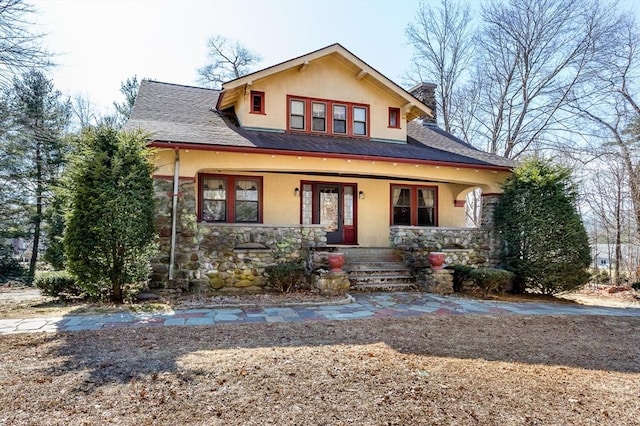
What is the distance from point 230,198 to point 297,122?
9.52ft

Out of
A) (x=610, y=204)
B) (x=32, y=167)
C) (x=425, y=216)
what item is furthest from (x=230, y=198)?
(x=610, y=204)

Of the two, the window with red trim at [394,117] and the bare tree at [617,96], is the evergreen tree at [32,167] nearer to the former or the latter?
the window with red trim at [394,117]

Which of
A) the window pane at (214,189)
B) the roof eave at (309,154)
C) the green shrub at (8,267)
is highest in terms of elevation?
the roof eave at (309,154)

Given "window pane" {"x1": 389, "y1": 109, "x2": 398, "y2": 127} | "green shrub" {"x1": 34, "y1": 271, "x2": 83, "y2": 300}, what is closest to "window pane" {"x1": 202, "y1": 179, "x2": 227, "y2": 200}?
"green shrub" {"x1": 34, "y1": 271, "x2": 83, "y2": 300}

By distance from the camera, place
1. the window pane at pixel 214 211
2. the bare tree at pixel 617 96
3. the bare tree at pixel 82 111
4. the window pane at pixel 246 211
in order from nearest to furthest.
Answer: the window pane at pixel 214 211
the window pane at pixel 246 211
the bare tree at pixel 617 96
the bare tree at pixel 82 111

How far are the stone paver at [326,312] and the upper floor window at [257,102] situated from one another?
566cm

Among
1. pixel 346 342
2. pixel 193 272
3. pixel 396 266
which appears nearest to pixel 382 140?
pixel 396 266

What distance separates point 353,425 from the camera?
272 centimetres

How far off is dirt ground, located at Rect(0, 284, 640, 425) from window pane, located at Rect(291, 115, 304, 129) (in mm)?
6765

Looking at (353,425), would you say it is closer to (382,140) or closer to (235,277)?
(235,277)

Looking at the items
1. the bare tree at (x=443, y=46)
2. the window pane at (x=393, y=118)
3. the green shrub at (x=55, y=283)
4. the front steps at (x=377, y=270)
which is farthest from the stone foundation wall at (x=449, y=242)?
the bare tree at (x=443, y=46)

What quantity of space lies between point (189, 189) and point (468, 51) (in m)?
18.2

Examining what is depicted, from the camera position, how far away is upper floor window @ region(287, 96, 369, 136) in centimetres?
1099

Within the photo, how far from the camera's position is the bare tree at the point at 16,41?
29.1ft
